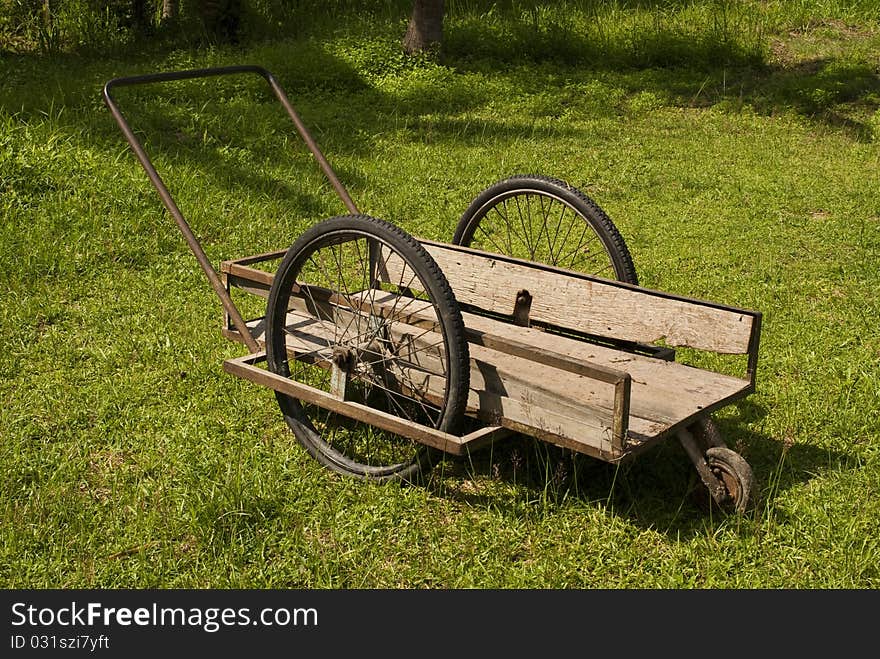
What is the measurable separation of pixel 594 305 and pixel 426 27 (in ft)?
25.5

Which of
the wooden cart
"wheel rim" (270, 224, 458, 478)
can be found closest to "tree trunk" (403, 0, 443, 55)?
the wooden cart

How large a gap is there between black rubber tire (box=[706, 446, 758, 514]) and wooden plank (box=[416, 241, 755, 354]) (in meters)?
0.36

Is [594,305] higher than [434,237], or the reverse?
[594,305]

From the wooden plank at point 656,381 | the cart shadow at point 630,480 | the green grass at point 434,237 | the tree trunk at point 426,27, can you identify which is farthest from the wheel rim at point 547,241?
the tree trunk at point 426,27

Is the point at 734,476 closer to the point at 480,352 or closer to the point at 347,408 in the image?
the point at 480,352

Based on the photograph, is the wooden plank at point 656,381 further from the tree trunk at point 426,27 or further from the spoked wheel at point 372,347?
the tree trunk at point 426,27

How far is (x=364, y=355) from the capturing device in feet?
12.7

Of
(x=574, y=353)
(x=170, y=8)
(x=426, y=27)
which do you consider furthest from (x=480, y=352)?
(x=170, y=8)

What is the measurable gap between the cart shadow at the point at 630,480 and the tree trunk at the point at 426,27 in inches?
309

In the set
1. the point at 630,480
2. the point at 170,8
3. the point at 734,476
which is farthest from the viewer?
the point at 170,8

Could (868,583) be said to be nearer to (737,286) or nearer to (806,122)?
(737,286)

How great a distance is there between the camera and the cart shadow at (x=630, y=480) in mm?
3562

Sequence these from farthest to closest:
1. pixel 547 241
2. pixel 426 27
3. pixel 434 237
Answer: pixel 426 27
pixel 434 237
pixel 547 241

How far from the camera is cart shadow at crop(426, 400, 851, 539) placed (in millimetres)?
3562
